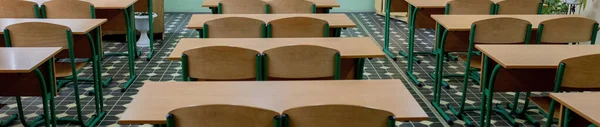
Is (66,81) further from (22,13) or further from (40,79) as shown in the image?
(40,79)

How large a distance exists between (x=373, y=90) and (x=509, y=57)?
1.10 meters

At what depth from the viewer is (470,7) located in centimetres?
520

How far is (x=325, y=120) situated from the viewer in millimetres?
2061

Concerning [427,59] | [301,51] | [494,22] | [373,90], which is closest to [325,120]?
[373,90]

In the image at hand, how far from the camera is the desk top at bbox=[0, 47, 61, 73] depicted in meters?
2.91

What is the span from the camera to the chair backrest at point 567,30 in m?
4.11

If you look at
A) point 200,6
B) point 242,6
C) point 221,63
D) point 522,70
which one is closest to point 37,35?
point 221,63

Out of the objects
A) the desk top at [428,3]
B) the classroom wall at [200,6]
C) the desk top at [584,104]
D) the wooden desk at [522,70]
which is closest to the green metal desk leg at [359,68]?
the wooden desk at [522,70]

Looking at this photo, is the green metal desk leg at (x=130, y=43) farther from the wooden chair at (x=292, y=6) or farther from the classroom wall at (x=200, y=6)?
the classroom wall at (x=200, y=6)

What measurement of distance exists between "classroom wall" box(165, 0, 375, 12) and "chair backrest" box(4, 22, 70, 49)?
5.51 metres

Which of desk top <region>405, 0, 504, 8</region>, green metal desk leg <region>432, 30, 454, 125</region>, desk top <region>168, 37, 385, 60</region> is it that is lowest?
green metal desk leg <region>432, 30, 454, 125</region>

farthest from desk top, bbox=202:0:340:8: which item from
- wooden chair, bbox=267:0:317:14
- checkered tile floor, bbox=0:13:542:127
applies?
checkered tile floor, bbox=0:13:542:127

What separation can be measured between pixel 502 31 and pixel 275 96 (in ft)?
7.16

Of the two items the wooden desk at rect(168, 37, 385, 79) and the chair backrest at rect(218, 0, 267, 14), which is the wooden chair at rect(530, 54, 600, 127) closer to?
the wooden desk at rect(168, 37, 385, 79)
